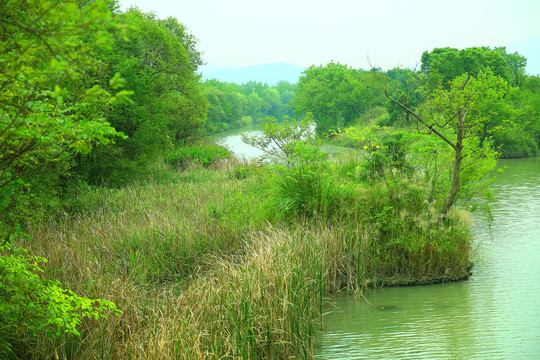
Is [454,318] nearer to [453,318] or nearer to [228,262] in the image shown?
[453,318]

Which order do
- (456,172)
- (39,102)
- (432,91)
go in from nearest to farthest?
(39,102), (456,172), (432,91)

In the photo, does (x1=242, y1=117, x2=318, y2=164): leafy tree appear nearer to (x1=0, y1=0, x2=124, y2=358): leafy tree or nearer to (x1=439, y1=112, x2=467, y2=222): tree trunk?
(x1=439, y1=112, x2=467, y2=222): tree trunk

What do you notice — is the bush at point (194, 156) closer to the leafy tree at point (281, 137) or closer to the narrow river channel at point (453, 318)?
the leafy tree at point (281, 137)

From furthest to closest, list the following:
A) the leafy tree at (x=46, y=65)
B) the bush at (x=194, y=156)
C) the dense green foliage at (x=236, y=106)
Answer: the dense green foliage at (x=236, y=106), the bush at (x=194, y=156), the leafy tree at (x=46, y=65)

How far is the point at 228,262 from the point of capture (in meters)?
7.08

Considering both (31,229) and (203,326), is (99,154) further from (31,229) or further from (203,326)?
(203,326)

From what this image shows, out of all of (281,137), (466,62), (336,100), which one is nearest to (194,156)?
(281,137)

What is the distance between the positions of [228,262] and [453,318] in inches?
155

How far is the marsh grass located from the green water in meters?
0.47

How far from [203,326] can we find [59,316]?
1.77 meters

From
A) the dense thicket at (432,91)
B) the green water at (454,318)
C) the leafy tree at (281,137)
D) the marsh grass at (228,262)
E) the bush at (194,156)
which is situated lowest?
the green water at (454,318)

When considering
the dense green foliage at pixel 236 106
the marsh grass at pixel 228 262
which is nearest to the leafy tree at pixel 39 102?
the marsh grass at pixel 228 262

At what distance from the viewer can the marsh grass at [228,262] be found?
5.09 m

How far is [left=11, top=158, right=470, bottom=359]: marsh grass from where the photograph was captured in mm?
5090
